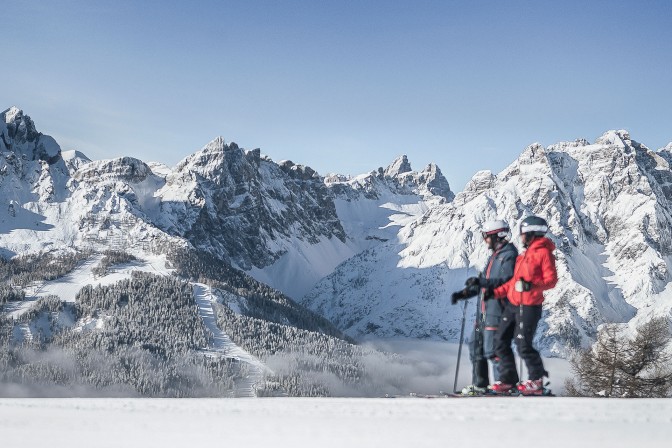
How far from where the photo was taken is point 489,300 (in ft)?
45.5

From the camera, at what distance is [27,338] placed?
185 metres

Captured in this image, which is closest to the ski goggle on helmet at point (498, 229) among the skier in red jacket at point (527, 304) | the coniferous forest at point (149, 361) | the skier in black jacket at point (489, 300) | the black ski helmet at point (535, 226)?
the skier in black jacket at point (489, 300)

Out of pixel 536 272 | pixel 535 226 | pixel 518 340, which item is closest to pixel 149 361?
pixel 518 340

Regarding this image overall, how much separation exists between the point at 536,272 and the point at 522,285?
1.33ft

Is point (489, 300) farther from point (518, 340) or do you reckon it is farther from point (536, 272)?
point (536, 272)

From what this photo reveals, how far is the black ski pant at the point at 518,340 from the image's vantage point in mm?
12805

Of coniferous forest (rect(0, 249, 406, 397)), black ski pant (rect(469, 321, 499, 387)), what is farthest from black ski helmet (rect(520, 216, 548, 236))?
coniferous forest (rect(0, 249, 406, 397))

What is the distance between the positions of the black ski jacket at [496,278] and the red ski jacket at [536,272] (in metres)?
0.57
